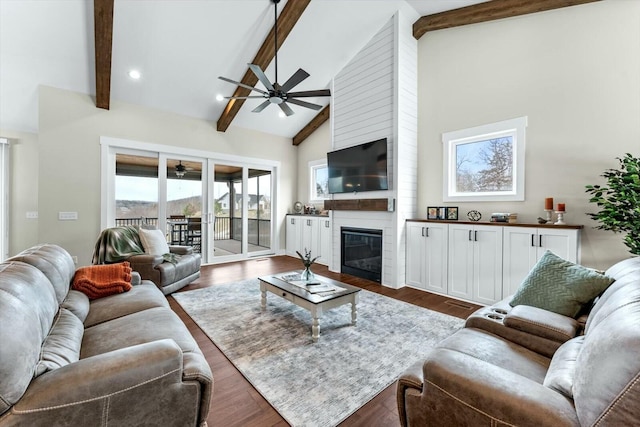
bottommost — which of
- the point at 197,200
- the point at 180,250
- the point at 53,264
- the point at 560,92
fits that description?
the point at 180,250

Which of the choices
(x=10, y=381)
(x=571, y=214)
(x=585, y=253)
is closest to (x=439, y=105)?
(x=571, y=214)

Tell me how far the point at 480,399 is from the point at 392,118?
3963 millimetres

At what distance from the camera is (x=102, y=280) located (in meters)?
2.35

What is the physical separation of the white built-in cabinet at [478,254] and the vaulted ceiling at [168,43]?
108 inches

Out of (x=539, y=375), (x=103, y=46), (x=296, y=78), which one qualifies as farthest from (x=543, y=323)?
(x=103, y=46)

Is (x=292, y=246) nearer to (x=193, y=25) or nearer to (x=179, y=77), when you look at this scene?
(x=179, y=77)

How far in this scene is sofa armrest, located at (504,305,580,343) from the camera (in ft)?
4.89

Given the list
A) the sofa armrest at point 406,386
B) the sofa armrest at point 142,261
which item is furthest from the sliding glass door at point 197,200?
the sofa armrest at point 406,386

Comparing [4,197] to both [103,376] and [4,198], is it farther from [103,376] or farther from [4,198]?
[103,376]

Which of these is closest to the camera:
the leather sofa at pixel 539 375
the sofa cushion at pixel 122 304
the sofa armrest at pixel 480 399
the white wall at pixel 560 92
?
the leather sofa at pixel 539 375

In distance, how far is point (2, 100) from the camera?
4375mm

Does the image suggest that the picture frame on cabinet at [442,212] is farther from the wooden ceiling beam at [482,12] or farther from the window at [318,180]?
the window at [318,180]

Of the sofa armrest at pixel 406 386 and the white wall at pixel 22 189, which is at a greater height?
the white wall at pixel 22 189

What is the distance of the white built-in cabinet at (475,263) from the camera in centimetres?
345
